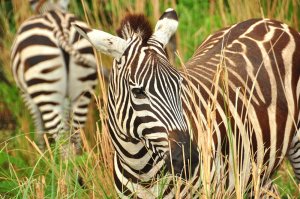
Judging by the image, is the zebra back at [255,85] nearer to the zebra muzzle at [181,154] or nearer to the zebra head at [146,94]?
the zebra head at [146,94]

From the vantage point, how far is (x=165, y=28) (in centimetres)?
506

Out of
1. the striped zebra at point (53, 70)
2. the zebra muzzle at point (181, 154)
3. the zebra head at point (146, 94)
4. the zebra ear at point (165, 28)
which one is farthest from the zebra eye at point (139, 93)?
the striped zebra at point (53, 70)

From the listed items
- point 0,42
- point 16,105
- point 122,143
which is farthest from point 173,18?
point 0,42

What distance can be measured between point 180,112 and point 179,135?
0.15 metres

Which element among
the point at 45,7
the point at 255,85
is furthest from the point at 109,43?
the point at 45,7

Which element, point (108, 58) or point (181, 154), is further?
point (108, 58)

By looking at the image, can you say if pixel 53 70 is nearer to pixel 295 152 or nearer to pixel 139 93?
pixel 295 152

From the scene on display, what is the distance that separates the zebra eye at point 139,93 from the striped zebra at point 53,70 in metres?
3.37

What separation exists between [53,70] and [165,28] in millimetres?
3169

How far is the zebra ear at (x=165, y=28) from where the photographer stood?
497cm

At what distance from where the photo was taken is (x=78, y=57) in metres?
8.10

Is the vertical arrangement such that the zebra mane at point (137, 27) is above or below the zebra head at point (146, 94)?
above

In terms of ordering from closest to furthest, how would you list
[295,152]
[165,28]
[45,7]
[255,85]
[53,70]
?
[165,28], [255,85], [295,152], [53,70], [45,7]

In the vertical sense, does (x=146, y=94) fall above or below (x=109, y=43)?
below
